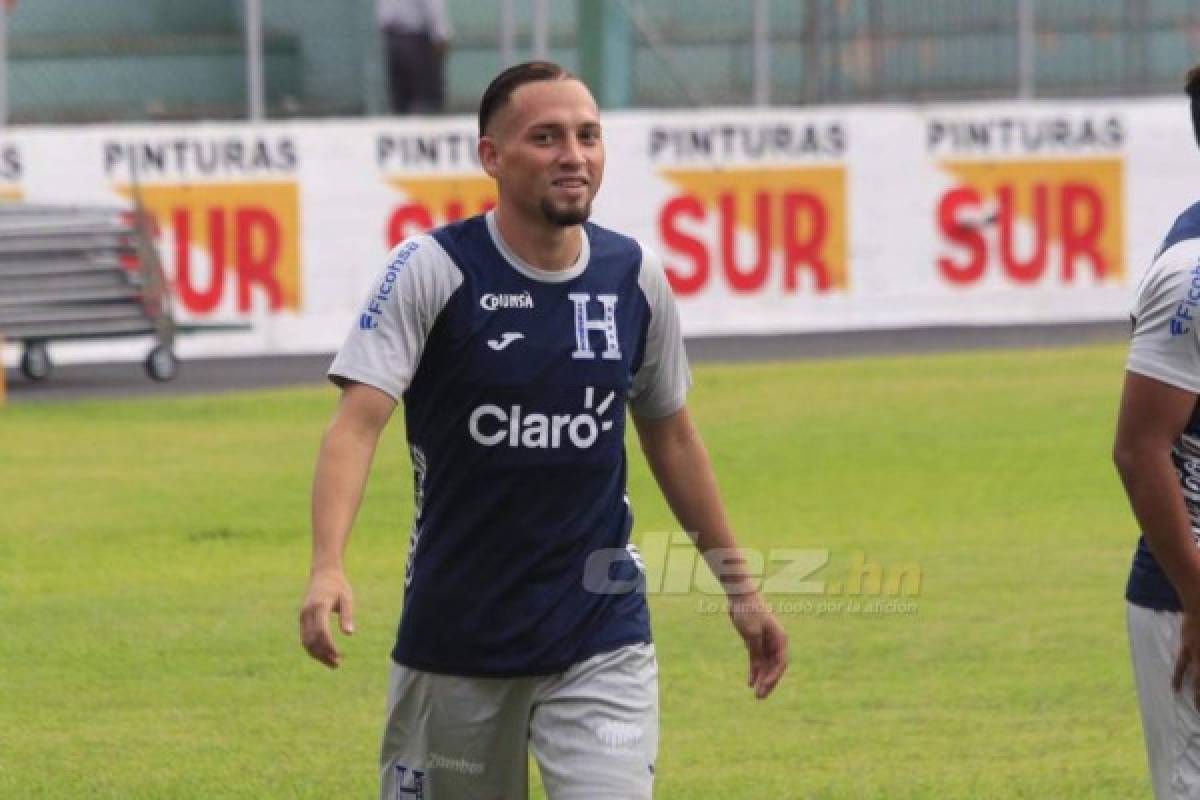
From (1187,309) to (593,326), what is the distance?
1260mm

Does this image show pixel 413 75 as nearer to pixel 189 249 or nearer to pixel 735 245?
pixel 189 249

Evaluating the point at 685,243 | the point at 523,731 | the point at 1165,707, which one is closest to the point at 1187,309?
the point at 1165,707

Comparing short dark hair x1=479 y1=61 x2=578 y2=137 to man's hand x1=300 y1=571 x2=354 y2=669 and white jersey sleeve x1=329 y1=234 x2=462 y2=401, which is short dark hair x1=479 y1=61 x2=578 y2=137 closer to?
white jersey sleeve x1=329 y1=234 x2=462 y2=401

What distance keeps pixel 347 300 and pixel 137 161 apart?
74.9 inches

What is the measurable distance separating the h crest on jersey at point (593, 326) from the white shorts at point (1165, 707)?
116 cm

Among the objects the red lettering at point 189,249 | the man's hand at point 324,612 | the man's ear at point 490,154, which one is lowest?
the red lettering at point 189,249

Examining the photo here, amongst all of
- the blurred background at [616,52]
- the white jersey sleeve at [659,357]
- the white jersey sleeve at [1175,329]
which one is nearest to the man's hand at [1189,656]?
the white jersey sleeve at [1175,329]

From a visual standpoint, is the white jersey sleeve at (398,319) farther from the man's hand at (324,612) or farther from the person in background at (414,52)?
the person in background at (414,52)

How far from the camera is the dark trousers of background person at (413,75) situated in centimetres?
2208

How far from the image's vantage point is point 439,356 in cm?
556

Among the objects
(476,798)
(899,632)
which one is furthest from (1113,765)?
(476,798)

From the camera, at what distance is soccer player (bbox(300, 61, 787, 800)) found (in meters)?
5.51

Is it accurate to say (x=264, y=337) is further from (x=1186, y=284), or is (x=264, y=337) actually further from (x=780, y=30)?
(x=1186, y=284)

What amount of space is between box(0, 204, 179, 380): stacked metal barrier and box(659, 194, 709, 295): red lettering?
4.11m
